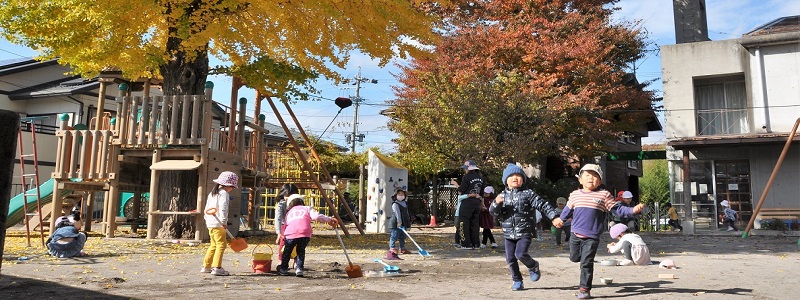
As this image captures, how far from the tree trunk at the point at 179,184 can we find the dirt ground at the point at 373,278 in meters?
1.90

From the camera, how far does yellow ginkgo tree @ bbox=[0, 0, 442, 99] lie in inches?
412

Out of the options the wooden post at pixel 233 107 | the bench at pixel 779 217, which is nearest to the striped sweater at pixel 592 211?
the wooden post at pixel 233 107

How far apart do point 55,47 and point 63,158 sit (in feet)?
9.20

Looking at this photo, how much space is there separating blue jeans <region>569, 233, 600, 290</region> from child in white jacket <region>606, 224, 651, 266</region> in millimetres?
2146

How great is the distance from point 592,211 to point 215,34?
7615 mm

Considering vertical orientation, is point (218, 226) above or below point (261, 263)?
above

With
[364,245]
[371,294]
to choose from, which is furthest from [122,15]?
[371,294]

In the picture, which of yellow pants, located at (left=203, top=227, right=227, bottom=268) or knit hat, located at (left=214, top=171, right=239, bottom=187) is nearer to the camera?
yellow pants, located at (left=203, top=227, right=227, bottom=268)

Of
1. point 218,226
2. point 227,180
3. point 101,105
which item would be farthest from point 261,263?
point 101,105

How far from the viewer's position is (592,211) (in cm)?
609

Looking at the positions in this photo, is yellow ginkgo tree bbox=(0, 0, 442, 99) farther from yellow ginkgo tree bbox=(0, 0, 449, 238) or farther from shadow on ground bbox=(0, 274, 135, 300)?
shadow on ground bbox=(0, 274, 135, 300)

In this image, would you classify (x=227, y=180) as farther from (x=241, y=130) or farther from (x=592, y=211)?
(x=241, y=130)

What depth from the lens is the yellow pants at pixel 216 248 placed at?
7352 millimetres

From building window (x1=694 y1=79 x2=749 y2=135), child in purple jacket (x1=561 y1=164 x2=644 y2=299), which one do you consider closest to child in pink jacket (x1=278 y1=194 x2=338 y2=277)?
child in purple jacket (x1=561 y1=164 x2=644 y2=299)
